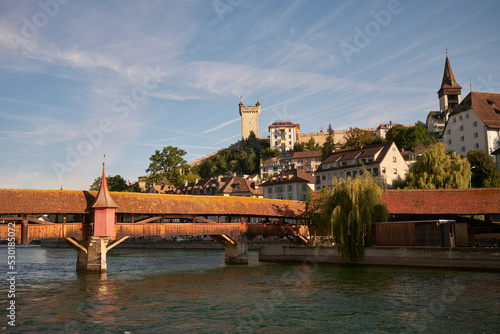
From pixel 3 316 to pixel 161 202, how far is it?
685 inches

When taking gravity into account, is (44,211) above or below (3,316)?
above

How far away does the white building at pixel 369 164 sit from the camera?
210 feet

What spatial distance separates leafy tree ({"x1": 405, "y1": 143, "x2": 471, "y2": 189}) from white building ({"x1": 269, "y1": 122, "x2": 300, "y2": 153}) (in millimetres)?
78337

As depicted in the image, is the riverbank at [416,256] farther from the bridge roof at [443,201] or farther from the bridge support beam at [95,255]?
the bridge support beam at [95,255]

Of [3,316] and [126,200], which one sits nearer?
[3,316]

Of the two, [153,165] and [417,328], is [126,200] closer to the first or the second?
[417,328]

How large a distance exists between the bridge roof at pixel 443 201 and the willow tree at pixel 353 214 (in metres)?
3.59

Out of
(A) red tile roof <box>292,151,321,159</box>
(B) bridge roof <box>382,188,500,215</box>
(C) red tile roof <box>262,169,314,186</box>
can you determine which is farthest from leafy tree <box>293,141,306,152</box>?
(B) bridge roof <box>382,188,500,215</box>

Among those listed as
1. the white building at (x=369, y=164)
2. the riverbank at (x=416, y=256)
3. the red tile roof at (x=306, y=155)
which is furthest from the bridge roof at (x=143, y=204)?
the red tile roof at (x=306, y=155)

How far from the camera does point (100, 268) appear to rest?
29.2 m

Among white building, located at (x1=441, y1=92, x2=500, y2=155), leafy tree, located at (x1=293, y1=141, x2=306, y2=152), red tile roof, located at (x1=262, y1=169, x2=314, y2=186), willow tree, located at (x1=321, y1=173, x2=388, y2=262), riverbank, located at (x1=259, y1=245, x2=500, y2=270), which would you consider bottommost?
riverbank, located at (x1=259, y1=245, x2=500, y2=270)

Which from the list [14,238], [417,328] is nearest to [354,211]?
[417,328]

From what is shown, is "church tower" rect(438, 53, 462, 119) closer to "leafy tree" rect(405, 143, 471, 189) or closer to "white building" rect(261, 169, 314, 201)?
"white building" rect(261, 169, 314, 201)

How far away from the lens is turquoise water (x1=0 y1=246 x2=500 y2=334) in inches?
574
